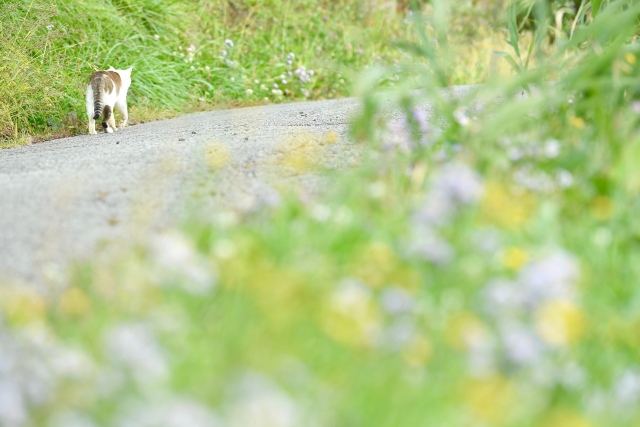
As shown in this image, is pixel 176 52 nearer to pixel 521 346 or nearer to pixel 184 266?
pixel 184 266

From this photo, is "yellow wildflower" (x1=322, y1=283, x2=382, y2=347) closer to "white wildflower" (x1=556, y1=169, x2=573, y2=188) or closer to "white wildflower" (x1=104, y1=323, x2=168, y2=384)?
"white wildflower" (x1=104, y1=323, x2=168, y2=384)

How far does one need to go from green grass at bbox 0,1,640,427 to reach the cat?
130 inches

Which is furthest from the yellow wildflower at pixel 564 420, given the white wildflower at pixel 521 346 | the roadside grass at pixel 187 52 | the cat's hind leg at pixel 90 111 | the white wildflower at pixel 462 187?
the cat's hind leg at pixel 90 111

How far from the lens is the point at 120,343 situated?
1635mm

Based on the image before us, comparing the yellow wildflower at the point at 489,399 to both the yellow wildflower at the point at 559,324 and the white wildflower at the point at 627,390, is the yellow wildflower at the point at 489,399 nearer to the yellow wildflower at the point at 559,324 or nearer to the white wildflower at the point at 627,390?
the yellow wildflower at the point at 559,324

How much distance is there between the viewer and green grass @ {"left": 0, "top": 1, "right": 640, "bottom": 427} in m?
1.64

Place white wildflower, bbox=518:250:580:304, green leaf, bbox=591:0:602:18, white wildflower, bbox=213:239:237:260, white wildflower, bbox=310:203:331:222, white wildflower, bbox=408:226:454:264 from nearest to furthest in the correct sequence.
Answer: white wildflower, bbox=518:250:580:304 < white wildflower, bbox=408:226:454:264 < white wildflower, bbox=213:239:237:260 < white wildflower, bbox=310:203:331:222 < green leaf, bbox=591:0:602:18

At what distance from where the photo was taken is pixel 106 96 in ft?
19.1

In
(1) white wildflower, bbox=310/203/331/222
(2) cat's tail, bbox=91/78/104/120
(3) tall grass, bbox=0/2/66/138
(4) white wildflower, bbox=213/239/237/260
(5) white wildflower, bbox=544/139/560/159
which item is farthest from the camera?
(3) tall grass, bbox=0/2/66/138

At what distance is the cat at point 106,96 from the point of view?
5762 millimetres

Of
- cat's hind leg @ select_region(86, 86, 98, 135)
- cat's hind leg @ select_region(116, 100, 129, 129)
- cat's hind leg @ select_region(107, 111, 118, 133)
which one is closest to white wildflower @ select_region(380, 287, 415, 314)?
cat's hind leg @ select_region(86, 86, 98, 135)

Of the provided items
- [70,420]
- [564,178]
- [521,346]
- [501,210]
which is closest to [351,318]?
[521,346]

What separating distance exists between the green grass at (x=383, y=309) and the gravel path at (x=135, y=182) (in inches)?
8.1

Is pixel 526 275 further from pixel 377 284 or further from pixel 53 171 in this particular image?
pixel 53 171
